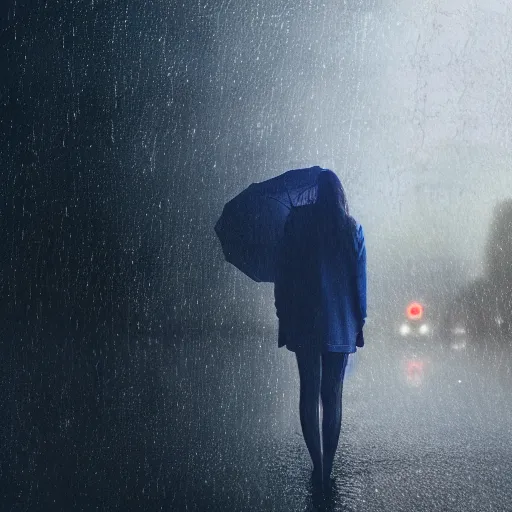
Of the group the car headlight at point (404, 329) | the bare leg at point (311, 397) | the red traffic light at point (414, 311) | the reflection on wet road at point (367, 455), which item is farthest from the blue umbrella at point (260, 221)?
the red traffic light at point (414, 311)

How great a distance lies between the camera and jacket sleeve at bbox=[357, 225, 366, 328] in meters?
2.56

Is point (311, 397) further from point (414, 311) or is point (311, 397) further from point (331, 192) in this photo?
point (414, 311)

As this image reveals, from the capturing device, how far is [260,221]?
2824 mm

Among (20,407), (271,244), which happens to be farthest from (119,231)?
(271,244)

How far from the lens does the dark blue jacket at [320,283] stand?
2.51 m

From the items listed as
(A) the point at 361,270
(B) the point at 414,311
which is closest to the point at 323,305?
(A) the point at 361,270

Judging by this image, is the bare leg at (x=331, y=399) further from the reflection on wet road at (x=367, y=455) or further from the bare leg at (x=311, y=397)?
the reflection on wet road at (x=367, y=455)

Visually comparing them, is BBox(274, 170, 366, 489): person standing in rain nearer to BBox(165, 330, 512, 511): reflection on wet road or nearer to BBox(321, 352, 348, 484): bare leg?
BBox(321, 352, 348, 484): bare leg

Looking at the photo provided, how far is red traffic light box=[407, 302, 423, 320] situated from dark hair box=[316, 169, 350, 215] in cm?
1567

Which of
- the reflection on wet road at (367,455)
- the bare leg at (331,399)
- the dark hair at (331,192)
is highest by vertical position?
the dark hair at (331,192)

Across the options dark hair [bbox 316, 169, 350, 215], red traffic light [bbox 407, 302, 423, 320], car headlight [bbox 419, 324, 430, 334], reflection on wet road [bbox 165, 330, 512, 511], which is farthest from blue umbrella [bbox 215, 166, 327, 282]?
red traffic light [bbox 407, 302, 423, 320]

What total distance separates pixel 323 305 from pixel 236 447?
121 cm

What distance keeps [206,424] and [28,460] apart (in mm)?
1398

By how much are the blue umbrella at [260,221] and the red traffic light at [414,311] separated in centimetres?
1549
